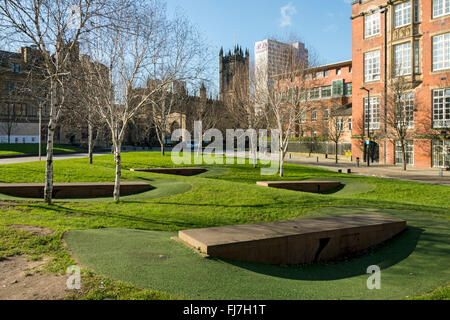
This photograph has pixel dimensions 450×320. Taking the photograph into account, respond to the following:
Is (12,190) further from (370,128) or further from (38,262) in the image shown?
(370,128)

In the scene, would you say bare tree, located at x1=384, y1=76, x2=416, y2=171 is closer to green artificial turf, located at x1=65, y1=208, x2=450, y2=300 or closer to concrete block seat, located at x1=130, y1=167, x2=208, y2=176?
concrete block seat, located at x1=130, y1=167, x2=208, y2=176

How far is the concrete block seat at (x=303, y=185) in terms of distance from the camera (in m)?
18.8

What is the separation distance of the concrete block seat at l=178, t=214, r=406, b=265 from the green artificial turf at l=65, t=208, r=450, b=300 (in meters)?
0.28

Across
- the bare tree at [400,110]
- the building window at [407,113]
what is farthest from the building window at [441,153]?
the building window at [407,113]

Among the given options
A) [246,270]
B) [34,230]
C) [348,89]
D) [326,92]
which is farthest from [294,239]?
[326,92]

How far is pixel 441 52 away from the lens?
34094 mm

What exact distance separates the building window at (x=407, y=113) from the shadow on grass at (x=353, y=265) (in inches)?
1042

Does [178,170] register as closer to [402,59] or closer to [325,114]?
[402,59]

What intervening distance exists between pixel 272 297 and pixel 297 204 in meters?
8.31

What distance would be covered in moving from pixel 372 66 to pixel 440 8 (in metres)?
8.79

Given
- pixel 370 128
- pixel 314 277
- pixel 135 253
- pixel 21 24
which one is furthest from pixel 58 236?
pixel 370 128

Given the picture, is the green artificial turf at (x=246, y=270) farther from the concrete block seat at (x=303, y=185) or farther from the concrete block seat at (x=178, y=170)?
the concrete block seat at (x=178, y=170)

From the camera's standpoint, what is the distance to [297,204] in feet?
43.1

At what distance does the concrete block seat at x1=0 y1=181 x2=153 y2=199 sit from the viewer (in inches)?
551
